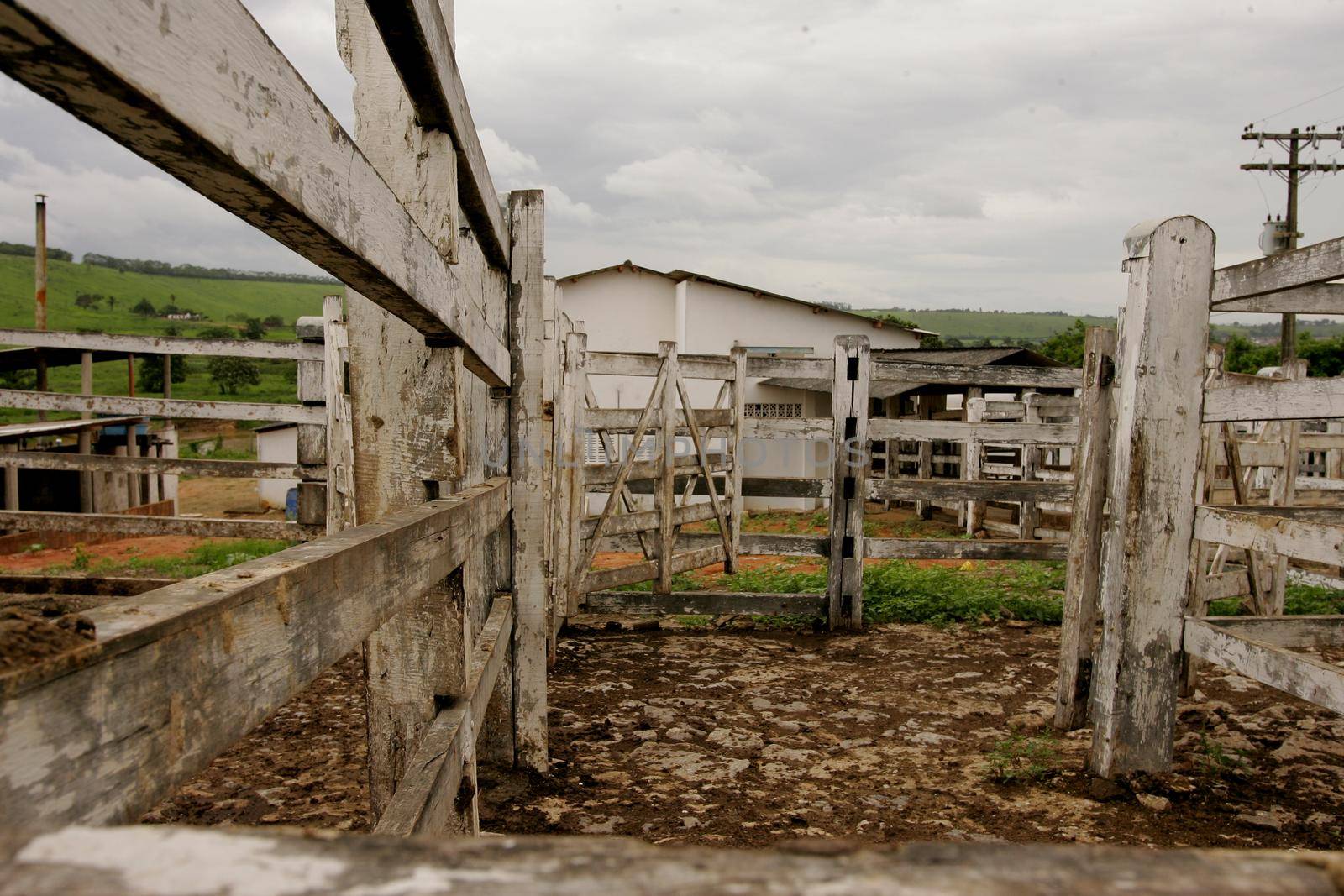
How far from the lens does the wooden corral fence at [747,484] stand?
6.19 metres

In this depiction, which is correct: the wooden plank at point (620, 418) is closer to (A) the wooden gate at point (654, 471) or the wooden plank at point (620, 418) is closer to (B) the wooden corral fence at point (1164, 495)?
(A) the wooden gate at point (654, 471)

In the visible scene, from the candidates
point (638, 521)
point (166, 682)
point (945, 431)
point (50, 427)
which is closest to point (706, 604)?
point (638, 521)

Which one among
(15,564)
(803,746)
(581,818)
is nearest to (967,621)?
(803,746)

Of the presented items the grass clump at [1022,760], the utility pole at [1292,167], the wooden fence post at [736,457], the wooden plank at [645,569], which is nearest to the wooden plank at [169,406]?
the wooden plank at [645,569]

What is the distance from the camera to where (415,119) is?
1.61 metres

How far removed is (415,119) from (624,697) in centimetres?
360

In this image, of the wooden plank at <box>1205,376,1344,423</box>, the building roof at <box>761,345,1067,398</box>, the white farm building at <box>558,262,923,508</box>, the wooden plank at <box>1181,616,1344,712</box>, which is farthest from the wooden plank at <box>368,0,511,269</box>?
the white farm building at <box>558,262,923,508</box>

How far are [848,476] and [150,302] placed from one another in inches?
3338

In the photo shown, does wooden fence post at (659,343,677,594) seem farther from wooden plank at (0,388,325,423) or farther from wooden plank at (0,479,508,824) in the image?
wooden plank at (0,479,508,824)

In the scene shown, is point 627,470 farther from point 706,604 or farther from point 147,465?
point 147,465

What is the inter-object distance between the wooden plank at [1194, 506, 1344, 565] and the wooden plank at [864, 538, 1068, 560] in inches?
120

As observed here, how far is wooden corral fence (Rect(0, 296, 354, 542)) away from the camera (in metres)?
5.61

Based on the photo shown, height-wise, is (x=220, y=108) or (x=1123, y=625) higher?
(x=220, y=108)

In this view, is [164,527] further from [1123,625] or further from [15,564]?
[1123,625]
